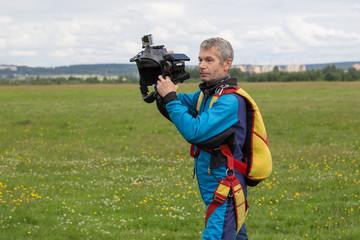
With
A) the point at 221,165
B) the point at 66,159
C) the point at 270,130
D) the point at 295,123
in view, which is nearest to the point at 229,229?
the point at 221,165

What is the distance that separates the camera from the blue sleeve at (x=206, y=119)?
417 centimetres

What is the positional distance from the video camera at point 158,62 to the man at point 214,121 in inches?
5.7

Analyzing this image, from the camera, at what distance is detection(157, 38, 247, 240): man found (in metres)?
4.20

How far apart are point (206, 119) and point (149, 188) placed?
7.20m

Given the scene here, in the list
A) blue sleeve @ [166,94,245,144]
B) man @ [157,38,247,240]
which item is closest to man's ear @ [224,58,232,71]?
man @ [157,38,247,240]

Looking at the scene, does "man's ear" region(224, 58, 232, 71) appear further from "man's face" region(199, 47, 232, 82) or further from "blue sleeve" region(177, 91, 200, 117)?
"blue sleeve" region(177, 91, 200, 117)

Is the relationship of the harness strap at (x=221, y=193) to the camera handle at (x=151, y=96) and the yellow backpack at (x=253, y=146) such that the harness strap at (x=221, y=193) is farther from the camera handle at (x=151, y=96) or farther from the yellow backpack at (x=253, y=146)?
the camera handle at (x=151, y=96)

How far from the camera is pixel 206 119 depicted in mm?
4195

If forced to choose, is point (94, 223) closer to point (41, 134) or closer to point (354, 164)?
point (354, 164)

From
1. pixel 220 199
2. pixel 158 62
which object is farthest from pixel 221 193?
pixel 158 62

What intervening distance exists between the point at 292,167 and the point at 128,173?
17.7 feet

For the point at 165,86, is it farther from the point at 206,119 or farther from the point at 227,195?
the point at 227,195

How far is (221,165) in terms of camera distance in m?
4.39

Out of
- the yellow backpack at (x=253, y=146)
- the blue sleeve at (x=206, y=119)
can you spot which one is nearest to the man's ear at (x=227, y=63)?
the yellow backpack at (x=253, y=146)
